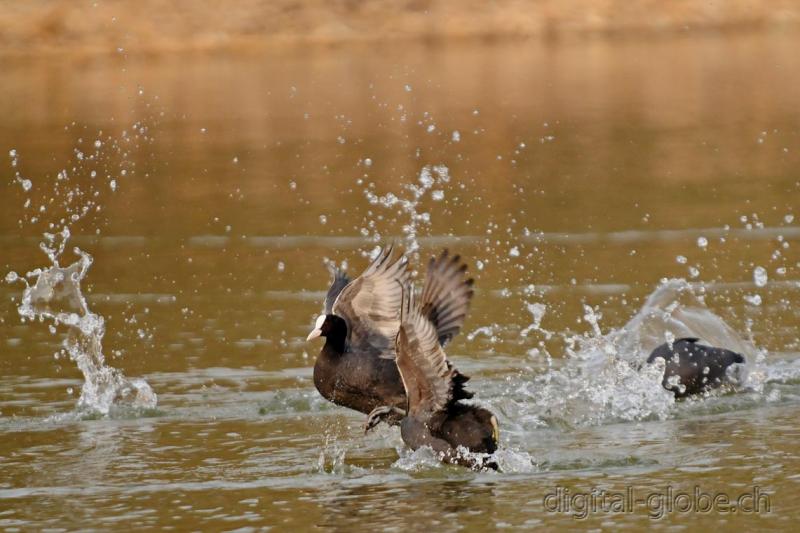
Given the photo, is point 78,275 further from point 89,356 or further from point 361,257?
point 361,257

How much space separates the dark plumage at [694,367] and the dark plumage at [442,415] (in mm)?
1893

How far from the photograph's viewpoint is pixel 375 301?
29.1 ft

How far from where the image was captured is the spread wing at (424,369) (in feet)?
23.6

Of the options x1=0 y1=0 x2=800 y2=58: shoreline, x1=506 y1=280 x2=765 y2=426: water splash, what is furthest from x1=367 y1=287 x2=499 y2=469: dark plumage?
x1=0 y1=0 x2=800 y2=58: shoreline

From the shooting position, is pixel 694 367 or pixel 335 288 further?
pixel 335 288

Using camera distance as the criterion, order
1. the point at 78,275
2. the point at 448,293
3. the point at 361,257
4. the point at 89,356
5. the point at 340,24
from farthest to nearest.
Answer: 1. the point at 340,24
2. the point at 361,257
3. the point at 78,275
4. the point at 89,356
5. the point at 448,293

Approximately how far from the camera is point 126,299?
12461 millimetres

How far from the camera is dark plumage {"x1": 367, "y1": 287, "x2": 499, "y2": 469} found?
7379 millimetres

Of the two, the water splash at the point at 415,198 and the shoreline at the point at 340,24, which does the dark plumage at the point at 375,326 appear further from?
the shoreline at the point at 340,24

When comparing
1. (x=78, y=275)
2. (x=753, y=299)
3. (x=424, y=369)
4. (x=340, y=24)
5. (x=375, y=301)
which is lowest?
(x=424, y=369)

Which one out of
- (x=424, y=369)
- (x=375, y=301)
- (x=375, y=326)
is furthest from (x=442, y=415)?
(x=375, y=301)

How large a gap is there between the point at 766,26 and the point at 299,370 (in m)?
30.3

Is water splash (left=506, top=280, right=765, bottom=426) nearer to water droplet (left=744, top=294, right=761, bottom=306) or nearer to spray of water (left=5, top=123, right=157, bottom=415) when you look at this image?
water droplet (left=744, top=294, right=761, bottom=306)

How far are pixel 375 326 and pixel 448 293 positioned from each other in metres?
0.80
